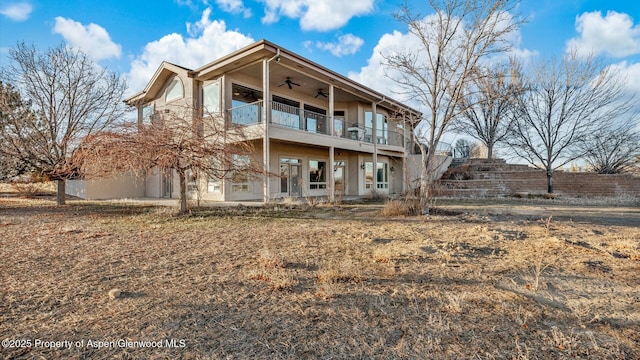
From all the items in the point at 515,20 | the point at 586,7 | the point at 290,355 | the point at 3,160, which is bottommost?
the point at 290,355

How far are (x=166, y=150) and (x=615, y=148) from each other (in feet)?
75.4

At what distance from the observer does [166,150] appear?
25.1 ft

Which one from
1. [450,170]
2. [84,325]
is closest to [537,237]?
[84,325]

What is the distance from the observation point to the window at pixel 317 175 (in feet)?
57.4

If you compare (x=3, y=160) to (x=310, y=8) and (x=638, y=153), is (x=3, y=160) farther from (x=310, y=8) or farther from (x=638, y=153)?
(x=638, y=153)

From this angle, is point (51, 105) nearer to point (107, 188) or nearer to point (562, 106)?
point (107, 188)

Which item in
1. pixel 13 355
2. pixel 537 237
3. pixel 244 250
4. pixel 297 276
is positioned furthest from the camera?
pixel 537 237

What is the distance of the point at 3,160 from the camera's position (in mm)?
11188

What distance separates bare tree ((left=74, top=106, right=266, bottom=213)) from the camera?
741 centimetres

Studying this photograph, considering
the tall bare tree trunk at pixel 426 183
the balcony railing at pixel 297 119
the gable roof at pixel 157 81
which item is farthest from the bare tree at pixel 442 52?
the gable roof at pixel 157 81

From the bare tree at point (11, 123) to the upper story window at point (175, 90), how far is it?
18.9 feet

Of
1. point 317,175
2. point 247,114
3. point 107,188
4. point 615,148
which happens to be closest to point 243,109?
point 247,114

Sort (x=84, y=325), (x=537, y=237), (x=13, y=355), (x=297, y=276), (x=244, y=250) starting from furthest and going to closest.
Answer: (x=537, y=237) → (x=244, y=250) → (x=297, y=276) → (x=84, y=325) → (x=13, y=355)

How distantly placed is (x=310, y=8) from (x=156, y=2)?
19.1 feet
